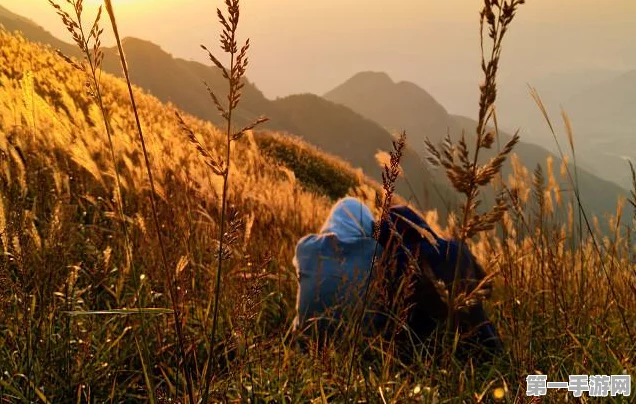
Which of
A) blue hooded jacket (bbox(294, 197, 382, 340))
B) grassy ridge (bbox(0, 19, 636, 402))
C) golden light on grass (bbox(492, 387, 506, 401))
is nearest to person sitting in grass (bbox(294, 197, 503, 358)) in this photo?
blue hooded jacket (bbox(294, 197, 382, 340))

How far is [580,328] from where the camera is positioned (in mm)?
2494

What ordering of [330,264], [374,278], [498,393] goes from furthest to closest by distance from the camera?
1. [330,264]
2. [374,278]
3. [498,393]

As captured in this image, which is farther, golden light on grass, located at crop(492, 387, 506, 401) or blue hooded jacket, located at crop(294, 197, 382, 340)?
blue hooded jacket, located at crop(294, 197, 382, 340)

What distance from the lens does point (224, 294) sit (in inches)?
104

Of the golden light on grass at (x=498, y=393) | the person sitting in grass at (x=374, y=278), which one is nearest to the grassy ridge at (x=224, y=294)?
the golden light on grass at (x=498, y=393)

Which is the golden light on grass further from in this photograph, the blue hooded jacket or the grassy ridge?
the blue hooded jacket

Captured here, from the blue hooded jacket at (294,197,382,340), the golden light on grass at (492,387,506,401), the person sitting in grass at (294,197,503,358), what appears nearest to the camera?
the golden light on grass at (492,387,506,401)

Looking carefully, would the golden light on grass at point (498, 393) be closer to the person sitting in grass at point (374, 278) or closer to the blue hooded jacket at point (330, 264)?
the person sitting in grass at point (374, 278)

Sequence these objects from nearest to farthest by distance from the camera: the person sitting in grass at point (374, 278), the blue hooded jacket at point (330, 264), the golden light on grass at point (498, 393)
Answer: the golden light on grass at point (498, 393) → the person sitting in grass at point (374, 278) → the blue hooded jacket at point (330, 264)

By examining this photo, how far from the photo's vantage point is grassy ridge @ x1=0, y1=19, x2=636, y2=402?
68.2 inches

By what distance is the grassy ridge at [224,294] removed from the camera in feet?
5.68

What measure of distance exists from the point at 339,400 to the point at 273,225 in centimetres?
201

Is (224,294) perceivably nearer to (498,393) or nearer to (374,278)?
(374,278)

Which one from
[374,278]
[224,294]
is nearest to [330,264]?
[374,278]
